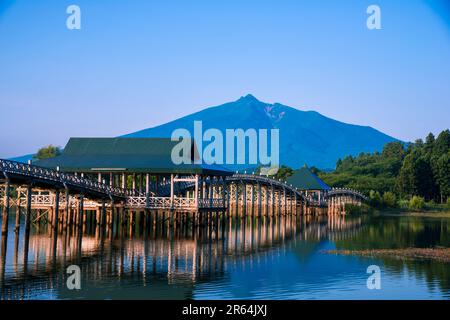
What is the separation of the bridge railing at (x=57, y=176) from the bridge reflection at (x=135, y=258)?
122 inches

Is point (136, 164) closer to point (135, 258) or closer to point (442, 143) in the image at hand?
point (135, 258)

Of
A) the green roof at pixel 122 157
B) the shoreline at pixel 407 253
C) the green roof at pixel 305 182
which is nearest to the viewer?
the shoreline at pixel 407 253

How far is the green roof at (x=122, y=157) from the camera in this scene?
189 feet

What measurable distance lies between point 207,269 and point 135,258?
4849mm

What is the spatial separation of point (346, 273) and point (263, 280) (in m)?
4.82

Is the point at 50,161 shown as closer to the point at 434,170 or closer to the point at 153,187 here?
the point at 153,187

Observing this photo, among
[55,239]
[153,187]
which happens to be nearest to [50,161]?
[153,187]

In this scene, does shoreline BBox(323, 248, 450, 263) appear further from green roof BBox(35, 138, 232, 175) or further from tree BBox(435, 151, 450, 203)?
tree BBox(435, 151, 450, 203)

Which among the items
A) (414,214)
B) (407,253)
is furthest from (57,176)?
(414,214)

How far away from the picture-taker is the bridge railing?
43416 millimetres

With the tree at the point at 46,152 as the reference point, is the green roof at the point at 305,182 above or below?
below

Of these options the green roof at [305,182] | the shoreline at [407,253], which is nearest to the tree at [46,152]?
the green roof at [305,182]

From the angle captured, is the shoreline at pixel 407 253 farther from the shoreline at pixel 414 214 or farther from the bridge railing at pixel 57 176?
the shoreline at pixel 414 214

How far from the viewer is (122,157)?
2422 inches
